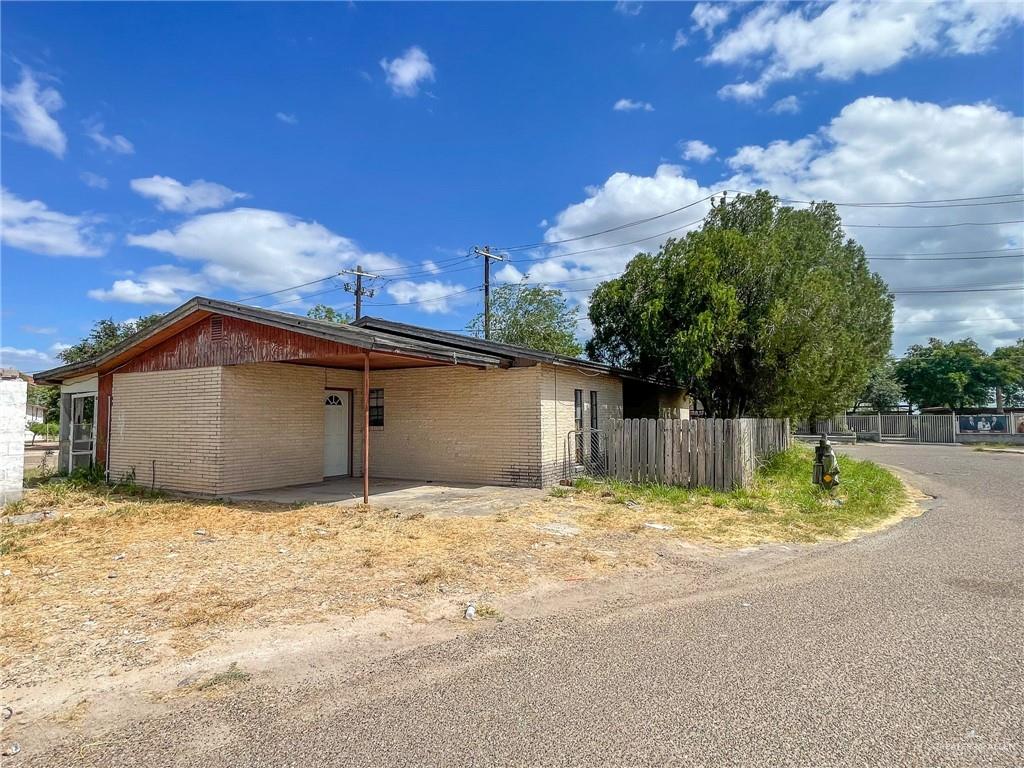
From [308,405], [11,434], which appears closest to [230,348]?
[308,405]

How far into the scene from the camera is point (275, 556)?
22.6ft

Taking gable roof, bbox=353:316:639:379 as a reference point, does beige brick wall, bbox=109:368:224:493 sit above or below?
below

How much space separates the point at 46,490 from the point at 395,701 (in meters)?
11.6

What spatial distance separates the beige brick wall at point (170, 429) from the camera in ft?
38.6

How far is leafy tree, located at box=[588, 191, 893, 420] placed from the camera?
14836 mm

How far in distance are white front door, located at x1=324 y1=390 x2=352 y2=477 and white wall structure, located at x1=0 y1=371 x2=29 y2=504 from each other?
220 inches

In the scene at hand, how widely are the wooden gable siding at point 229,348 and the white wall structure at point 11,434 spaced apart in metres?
2.60

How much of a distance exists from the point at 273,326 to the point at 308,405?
3.08 metres

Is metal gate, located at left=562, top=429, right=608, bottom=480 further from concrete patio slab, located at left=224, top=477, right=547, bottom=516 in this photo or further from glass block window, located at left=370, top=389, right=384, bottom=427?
glass block window, located at left=370, top=389, right=384, bottom=427

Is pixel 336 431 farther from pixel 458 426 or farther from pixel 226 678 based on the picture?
pixel 226 678

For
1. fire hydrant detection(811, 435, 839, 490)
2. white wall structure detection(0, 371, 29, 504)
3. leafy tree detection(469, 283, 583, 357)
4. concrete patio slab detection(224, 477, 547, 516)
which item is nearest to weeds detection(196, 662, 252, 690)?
concrete patio slab detection(224, 477, 547, 516)

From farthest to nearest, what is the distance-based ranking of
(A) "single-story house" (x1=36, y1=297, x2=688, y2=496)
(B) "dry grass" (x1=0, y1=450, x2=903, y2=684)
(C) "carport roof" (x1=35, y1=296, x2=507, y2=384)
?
(A) "single-story house" (x1=36, y1=297, x2=688, y2=496) < (C) "carport roof" (x1=35, y1=296, x2=507, y2=384) < (B) "dry grass" (x1=0, y1=450, x2=903, y2=684)

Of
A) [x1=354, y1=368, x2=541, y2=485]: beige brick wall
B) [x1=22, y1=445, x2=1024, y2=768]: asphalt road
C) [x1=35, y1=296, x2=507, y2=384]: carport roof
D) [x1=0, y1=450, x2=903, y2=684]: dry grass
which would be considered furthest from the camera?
[x1=354, y1=368, x2=541, y2=485]: beige brick wall

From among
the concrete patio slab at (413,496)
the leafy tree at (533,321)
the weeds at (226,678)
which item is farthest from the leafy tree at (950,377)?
the weeds at (226,678)
